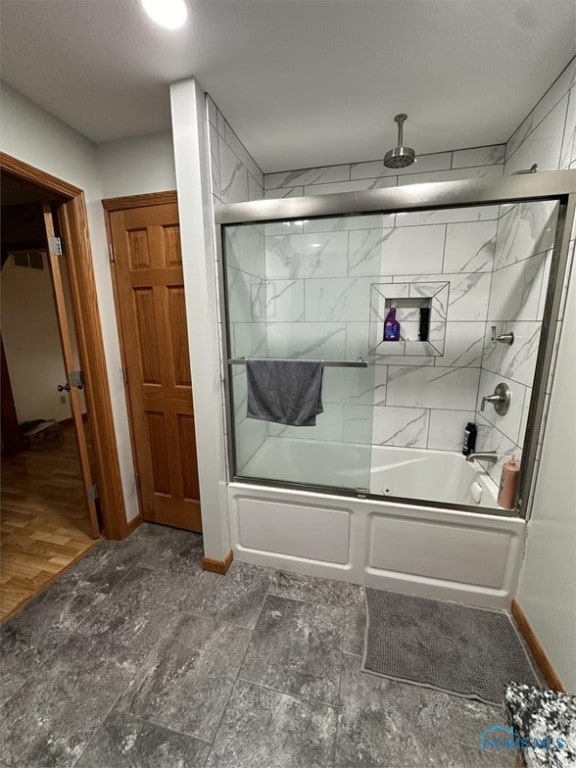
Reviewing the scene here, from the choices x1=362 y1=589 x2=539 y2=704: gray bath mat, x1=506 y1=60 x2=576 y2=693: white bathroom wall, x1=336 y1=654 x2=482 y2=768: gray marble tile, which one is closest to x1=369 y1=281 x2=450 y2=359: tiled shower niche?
x1=506 y1=60 x2=576 y2=693: white bathroom wall

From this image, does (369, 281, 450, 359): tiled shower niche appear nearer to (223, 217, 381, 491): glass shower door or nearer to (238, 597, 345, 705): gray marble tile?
(223, 217, 381, 491): glass shower door

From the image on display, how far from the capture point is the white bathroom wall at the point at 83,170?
1375 millimetres

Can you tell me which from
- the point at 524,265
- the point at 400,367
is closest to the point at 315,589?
the point at 400,367

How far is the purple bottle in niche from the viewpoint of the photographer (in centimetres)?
211

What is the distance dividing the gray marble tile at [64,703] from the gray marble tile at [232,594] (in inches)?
13.3

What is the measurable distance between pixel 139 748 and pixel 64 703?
0.36 metres

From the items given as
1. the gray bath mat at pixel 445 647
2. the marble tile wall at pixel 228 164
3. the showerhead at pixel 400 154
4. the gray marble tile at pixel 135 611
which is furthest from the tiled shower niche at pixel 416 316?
the gray marble tile at pixel 135 611

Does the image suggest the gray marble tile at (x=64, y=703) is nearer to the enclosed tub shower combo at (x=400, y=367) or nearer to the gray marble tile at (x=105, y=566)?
the gray marble tile at (x=105, y=566)

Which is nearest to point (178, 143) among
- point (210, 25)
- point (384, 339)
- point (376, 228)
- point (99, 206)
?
point (210, 25)

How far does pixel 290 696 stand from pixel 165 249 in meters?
2.15

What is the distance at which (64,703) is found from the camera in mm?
1172

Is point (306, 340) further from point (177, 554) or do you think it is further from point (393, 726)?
point (393, 726)

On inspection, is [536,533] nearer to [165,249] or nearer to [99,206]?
[165,249]

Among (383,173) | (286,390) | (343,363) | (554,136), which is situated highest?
(383,173)
